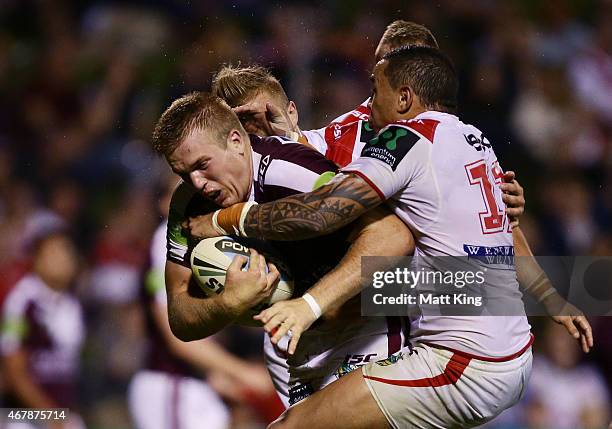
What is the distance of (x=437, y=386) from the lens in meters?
3.66

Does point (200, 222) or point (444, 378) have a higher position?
point (200, 222)

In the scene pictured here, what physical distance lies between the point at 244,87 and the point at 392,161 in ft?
4.90

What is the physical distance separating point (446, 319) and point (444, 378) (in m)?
0.22

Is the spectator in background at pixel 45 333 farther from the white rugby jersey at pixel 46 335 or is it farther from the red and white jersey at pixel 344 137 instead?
the red and white jersey at pixel 344 137

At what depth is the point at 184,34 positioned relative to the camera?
9719 mm

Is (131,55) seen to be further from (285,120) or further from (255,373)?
(285,120)

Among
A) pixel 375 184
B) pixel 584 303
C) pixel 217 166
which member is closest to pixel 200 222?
pixel 217 166

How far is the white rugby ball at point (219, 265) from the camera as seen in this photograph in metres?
3.77

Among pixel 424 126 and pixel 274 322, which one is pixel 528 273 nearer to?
pixel 424 126

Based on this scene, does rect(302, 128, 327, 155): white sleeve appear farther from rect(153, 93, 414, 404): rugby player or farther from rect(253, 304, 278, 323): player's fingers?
rect(253, 304, 278, 323): player's fingers

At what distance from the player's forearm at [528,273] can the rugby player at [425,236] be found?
54 centimetres

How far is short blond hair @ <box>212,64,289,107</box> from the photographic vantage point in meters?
4.87

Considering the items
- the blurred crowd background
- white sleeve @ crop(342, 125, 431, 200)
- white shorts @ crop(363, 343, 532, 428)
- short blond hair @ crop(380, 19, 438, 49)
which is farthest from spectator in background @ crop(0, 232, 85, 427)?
white sleeve @ crop(342, 125, 431, 200)

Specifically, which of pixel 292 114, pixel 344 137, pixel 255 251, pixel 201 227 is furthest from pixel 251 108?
pixel 255 251
